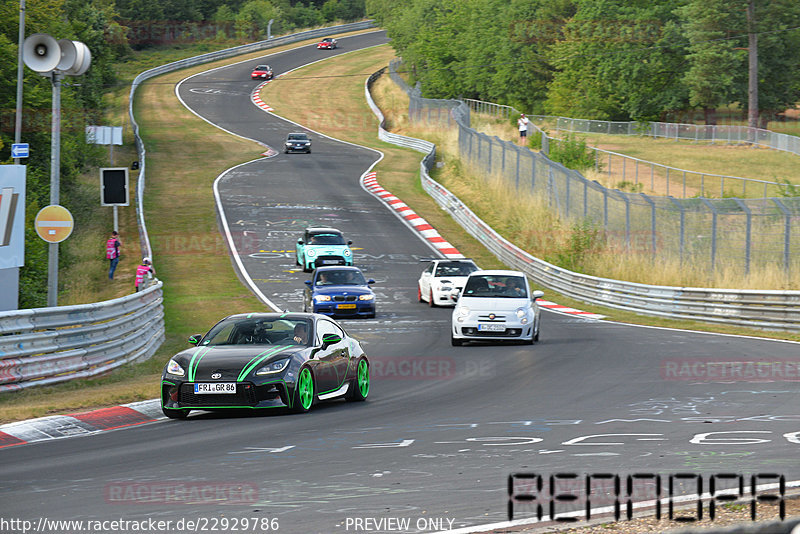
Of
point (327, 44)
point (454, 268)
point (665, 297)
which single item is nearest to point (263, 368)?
point (665, 297)

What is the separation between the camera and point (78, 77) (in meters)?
60.1

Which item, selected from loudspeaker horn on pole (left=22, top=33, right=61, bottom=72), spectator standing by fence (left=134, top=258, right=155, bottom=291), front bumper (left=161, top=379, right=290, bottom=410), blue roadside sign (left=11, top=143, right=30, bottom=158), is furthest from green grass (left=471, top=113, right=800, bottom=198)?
front bumper (left=161, top=379, right=290, bottom=410)

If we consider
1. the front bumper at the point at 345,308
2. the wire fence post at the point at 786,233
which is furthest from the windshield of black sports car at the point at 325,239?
the wire fence post at the point at 786,233

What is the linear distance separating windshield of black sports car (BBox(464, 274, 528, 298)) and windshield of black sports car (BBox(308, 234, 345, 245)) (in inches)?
603

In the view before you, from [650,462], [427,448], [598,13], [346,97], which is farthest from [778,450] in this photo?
[346,97]

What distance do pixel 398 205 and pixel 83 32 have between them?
23138mm

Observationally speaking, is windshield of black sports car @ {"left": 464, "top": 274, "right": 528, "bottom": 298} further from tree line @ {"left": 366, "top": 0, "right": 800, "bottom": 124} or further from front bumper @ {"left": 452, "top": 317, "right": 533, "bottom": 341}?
tree line @ {"left": 366, "top": 0, "right": 800, "bottom": 124}

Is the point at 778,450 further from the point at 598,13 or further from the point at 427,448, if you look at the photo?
the point at 598,13

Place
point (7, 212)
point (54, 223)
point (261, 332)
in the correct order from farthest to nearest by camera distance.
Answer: point (7, 212) → point (54, 223) → point (261, 332)

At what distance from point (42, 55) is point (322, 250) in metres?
21.6

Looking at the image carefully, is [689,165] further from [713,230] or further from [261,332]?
[261,332]

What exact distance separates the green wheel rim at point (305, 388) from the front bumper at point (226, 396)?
27 centimetres

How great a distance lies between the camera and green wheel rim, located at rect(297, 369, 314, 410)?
1275 cm

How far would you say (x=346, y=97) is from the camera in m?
96.9
